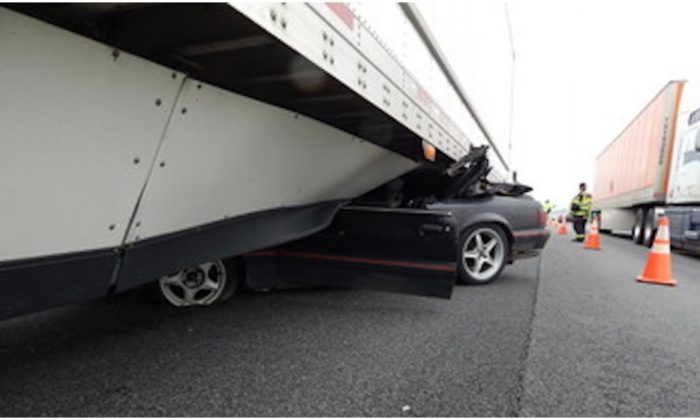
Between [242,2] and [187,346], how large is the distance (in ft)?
7.09

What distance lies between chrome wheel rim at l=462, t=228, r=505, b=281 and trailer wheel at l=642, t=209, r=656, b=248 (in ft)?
27.9

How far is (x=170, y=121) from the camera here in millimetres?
1699

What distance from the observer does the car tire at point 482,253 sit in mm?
4711

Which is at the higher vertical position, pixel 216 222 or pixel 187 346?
pixel 216 222

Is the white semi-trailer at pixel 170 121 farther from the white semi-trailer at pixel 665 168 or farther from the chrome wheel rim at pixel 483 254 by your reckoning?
the white semi-trailer at pixel 665 168

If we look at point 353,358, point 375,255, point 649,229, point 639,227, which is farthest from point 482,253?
point 639,227

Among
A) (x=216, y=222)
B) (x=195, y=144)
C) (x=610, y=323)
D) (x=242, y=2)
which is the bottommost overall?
(x=610, y=323)

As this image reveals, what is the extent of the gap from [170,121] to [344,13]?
2.63 ft

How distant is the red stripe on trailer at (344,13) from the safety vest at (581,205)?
1172cm

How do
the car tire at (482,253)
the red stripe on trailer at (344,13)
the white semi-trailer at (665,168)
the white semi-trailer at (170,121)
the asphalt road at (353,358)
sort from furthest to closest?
the white semi-trailer at (665,168) < the car tire at (482,253) < the asphalt road at (353,358) < the red stripe on trailer at (344,13) < the white semi-trailer at (170,121)

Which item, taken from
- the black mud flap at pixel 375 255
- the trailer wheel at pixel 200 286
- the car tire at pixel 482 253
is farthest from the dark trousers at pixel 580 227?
the trailer wheel at pixel 200 286

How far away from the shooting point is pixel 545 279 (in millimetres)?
5332

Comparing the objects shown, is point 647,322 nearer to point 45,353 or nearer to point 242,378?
point 242,378

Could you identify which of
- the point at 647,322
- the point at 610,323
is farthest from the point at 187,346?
the point at 647,322
